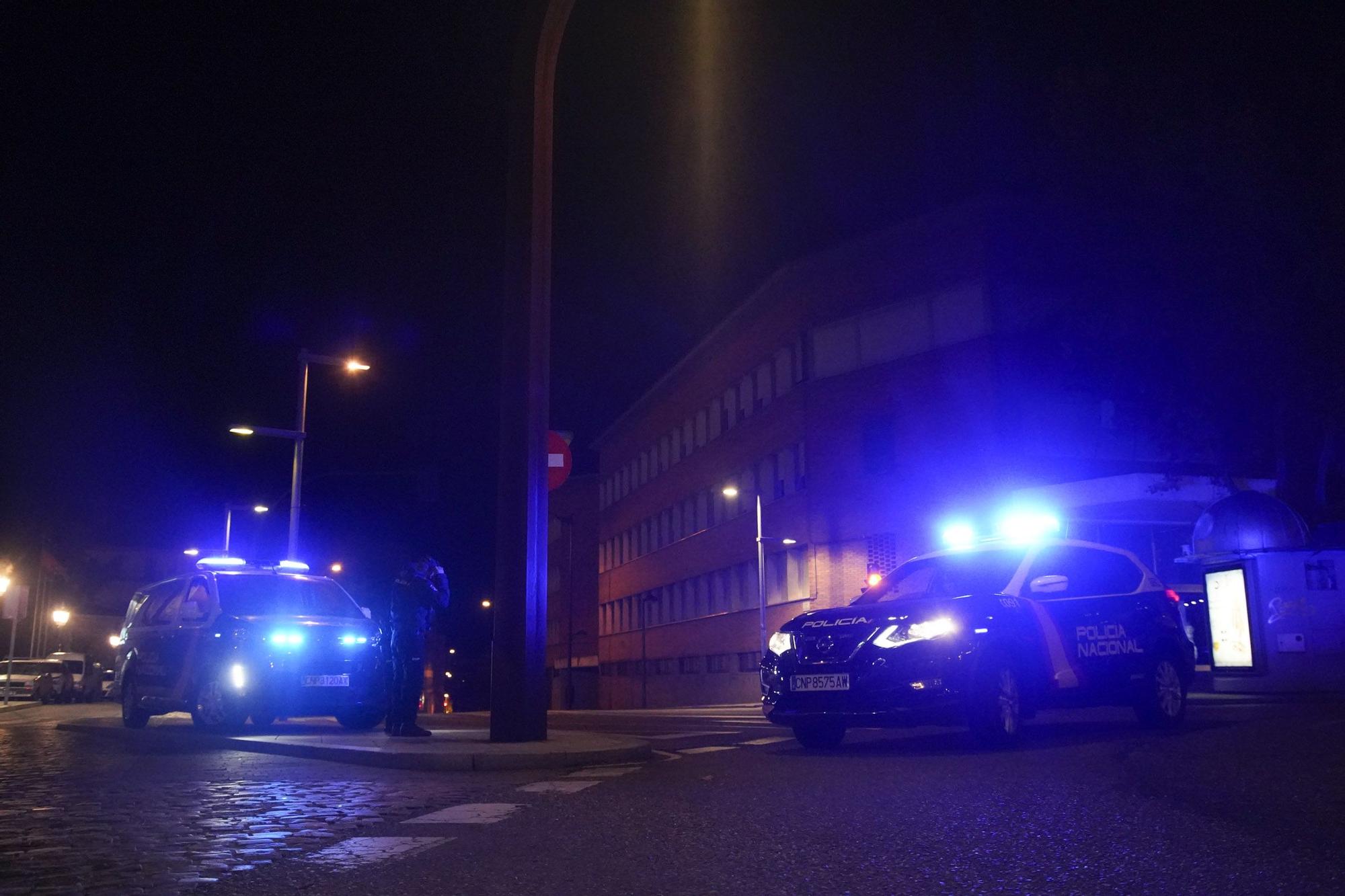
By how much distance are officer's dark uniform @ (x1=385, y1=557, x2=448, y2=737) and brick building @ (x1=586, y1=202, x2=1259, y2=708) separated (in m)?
21.2

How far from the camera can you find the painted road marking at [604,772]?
32.8 feet

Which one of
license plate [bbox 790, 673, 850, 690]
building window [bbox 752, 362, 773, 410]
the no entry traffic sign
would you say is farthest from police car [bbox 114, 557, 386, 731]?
building window [bbox 752, 362, 773, 410]

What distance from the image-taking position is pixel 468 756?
35.1 feet

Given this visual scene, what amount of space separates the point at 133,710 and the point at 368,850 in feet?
38.2

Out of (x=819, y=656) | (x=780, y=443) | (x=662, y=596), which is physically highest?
(x=780, y=443)

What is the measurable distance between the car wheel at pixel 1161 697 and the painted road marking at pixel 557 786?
591 centimetres

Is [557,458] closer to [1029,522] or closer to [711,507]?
[1029,522]

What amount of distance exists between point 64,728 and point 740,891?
617 inches

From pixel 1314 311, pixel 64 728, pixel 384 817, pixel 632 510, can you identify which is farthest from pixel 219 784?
pixel 632 510

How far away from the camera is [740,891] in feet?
16.9

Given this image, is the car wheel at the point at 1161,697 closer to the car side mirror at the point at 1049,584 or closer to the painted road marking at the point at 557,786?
the car side mirror at the point at 1049,584

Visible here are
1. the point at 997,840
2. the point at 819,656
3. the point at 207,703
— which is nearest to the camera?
the point at 997,840

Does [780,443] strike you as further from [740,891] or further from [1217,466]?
[740,891]

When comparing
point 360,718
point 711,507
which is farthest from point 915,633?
point 711,507
